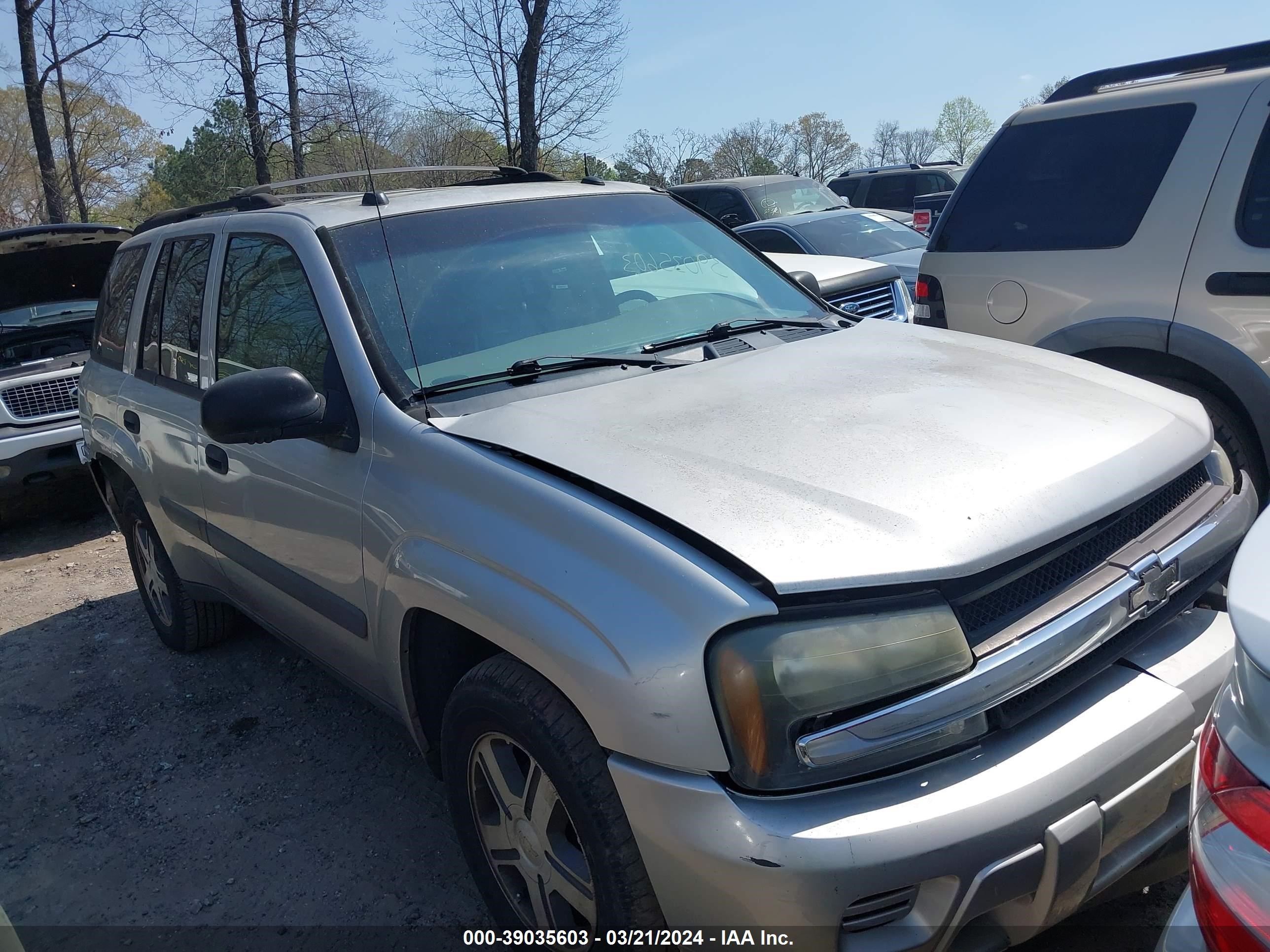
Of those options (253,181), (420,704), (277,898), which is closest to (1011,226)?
(420,704)

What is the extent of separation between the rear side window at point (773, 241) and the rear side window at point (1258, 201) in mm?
5406

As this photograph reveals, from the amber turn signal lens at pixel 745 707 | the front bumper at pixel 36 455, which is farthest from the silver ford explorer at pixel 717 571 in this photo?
the front bumper at pixel 36 455

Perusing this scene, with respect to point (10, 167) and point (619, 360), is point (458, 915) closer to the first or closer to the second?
point (619, 360)

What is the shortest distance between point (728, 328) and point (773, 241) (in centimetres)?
659

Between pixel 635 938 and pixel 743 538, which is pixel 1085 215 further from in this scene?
pixel 635 938

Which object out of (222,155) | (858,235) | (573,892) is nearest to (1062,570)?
(573,892)

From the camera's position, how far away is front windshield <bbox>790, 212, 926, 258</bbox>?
29.6 ft

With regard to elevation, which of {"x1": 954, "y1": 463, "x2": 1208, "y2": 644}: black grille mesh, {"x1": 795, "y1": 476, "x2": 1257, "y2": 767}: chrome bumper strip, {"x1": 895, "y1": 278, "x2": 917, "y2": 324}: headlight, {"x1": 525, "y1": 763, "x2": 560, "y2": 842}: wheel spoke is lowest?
{"x1": 525, "y1": 763, "x2": 560, "y2": 842}: wheel spoke

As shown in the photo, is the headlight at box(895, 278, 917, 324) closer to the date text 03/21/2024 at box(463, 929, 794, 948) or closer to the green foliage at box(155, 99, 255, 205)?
the date text 03/21/2024 at box(463, 929, 794, 948)

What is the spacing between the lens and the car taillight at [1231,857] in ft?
3.85

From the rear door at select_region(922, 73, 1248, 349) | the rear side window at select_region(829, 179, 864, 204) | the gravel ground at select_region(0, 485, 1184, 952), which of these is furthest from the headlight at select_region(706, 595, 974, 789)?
the rear side window at select_region(829, 179, 864, 204)

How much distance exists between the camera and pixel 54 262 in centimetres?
737

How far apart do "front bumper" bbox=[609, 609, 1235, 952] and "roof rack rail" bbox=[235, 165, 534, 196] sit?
7.02 ft

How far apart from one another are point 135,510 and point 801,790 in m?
3.77
